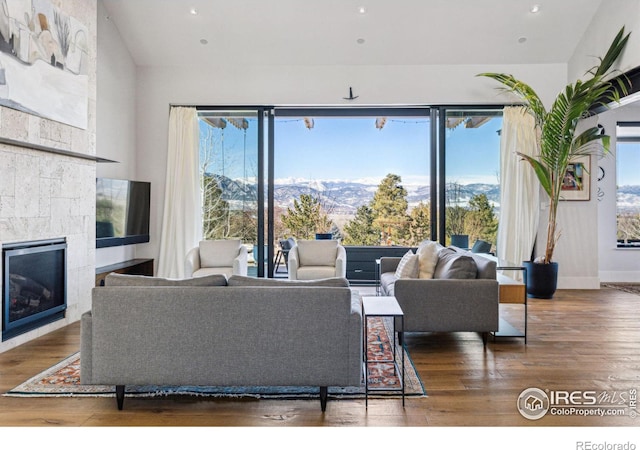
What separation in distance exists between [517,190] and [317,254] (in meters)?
3.19

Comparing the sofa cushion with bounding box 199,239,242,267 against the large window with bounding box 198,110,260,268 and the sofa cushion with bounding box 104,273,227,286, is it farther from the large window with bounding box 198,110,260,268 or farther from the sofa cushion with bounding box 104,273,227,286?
the sofa cushion with bounding box 104,273,227,286

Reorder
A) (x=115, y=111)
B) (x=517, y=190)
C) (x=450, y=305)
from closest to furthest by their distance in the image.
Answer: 1. (x=450, y=305)
2. (x=115, y=111)
3. (x=517, y=190)

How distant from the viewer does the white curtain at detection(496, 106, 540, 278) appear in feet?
21.9

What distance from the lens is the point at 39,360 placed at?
352 centimetres

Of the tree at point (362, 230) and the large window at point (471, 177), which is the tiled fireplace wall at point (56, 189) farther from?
the tree at point (362, 230)

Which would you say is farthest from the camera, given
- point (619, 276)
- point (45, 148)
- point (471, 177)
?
point (619, 276)

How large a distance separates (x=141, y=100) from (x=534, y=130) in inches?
235

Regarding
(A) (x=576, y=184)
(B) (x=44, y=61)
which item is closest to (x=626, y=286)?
(A) (x=576, y=184)

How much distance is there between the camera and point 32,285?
4.11m

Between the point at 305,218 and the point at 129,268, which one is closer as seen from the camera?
the point at 129,268

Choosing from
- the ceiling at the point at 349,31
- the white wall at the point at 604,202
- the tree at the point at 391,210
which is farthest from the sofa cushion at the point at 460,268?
the tree at the point at 391,210

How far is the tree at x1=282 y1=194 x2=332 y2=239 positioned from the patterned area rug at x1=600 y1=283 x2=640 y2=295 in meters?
5.26

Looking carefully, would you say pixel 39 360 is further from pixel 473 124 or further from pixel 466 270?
pixel 473 124

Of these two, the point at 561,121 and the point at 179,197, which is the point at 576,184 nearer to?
the point at 561,121
